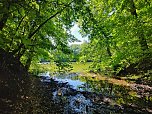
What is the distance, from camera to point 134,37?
22.3 metres

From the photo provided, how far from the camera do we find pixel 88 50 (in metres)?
43.2

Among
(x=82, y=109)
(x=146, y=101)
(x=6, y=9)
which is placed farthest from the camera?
(x=146, y=101)

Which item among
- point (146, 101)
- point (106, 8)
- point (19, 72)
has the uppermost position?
point (106, 8)

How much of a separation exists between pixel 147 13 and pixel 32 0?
12.8 m

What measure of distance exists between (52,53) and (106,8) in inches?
324

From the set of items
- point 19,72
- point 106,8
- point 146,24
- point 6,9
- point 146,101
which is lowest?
point 146,101

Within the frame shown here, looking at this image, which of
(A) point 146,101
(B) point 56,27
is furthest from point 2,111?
(B) point 56,27

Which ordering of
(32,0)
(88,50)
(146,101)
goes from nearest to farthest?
(32,0) < (146,101) < (88,50)

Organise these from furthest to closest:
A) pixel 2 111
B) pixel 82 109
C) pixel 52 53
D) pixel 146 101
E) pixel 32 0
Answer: pixel 52 53, pixel 146 101, pixel 82 109, pixel 2 111, pixel 32 0

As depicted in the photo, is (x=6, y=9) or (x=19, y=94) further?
(x=19, y=94)

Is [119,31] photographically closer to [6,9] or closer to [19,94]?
[19,94]

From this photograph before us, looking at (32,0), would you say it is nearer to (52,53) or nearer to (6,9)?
(6,9)

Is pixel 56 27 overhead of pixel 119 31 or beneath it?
overhead

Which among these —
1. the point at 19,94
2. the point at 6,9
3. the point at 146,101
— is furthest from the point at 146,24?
the point at 6,9
